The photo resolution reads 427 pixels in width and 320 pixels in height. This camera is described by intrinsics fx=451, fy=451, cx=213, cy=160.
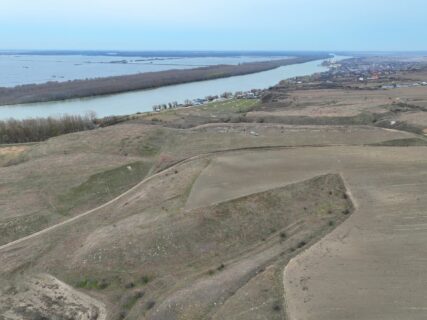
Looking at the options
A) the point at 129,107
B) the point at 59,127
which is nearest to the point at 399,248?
the point at 59,127

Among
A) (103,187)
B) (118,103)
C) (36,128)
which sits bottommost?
(118,103)

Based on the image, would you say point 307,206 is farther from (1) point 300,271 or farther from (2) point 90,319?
(2) point 90,319

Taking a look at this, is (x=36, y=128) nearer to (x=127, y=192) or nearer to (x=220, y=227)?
(x=127, y=192)

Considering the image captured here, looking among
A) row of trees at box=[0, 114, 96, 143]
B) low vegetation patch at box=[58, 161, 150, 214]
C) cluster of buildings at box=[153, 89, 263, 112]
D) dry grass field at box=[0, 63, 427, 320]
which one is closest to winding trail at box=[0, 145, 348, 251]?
dry grass field at box=[0, 63, 427, 320]

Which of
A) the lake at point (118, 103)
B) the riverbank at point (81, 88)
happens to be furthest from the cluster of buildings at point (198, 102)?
the riverbank at point (81, 88)

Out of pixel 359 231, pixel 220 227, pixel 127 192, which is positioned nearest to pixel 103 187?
pixel 127 192

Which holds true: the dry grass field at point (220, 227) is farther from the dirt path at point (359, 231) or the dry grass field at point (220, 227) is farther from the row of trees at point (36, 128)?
the row of trees at point (36, 128)

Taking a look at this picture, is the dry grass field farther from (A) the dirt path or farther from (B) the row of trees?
(B) the row of trees
